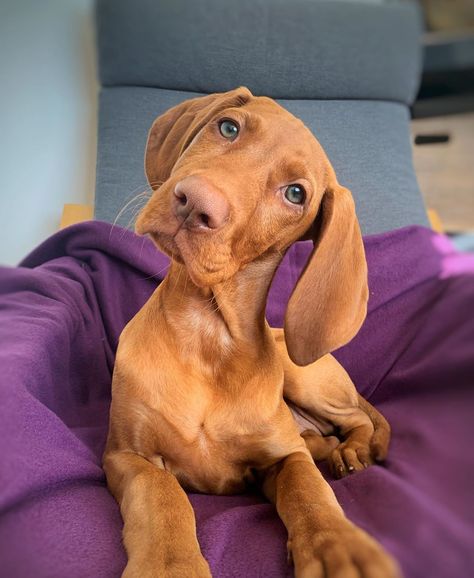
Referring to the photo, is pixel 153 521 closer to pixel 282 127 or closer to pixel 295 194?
pixel 295 194

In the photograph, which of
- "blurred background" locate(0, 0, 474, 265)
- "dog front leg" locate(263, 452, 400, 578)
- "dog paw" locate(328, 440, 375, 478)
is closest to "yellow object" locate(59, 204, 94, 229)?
"blurred background" locate(0, 0, 474, 265)

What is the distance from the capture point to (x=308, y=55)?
2.02 m

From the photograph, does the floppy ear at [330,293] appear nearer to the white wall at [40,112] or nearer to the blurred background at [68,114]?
the blurred background at [68,114]

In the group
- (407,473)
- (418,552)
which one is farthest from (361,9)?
(418,552)

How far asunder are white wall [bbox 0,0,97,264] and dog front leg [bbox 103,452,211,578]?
60 cm

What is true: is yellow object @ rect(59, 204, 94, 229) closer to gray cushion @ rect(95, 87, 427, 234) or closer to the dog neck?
gray cushion @ rect(95, 87, 427, 234)

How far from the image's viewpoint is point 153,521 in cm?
112

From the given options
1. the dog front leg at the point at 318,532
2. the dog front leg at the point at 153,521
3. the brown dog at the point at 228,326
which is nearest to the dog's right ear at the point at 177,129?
the brown dog at the point at 228,326

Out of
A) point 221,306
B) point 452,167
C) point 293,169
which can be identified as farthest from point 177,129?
point 452,167

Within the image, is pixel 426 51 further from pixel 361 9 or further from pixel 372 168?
pixel 372 168

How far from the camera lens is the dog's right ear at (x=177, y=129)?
149cm

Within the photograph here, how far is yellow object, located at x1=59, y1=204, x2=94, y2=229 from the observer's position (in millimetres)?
1646

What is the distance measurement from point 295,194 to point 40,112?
2.09 feet

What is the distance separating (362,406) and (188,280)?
0.85 meters
